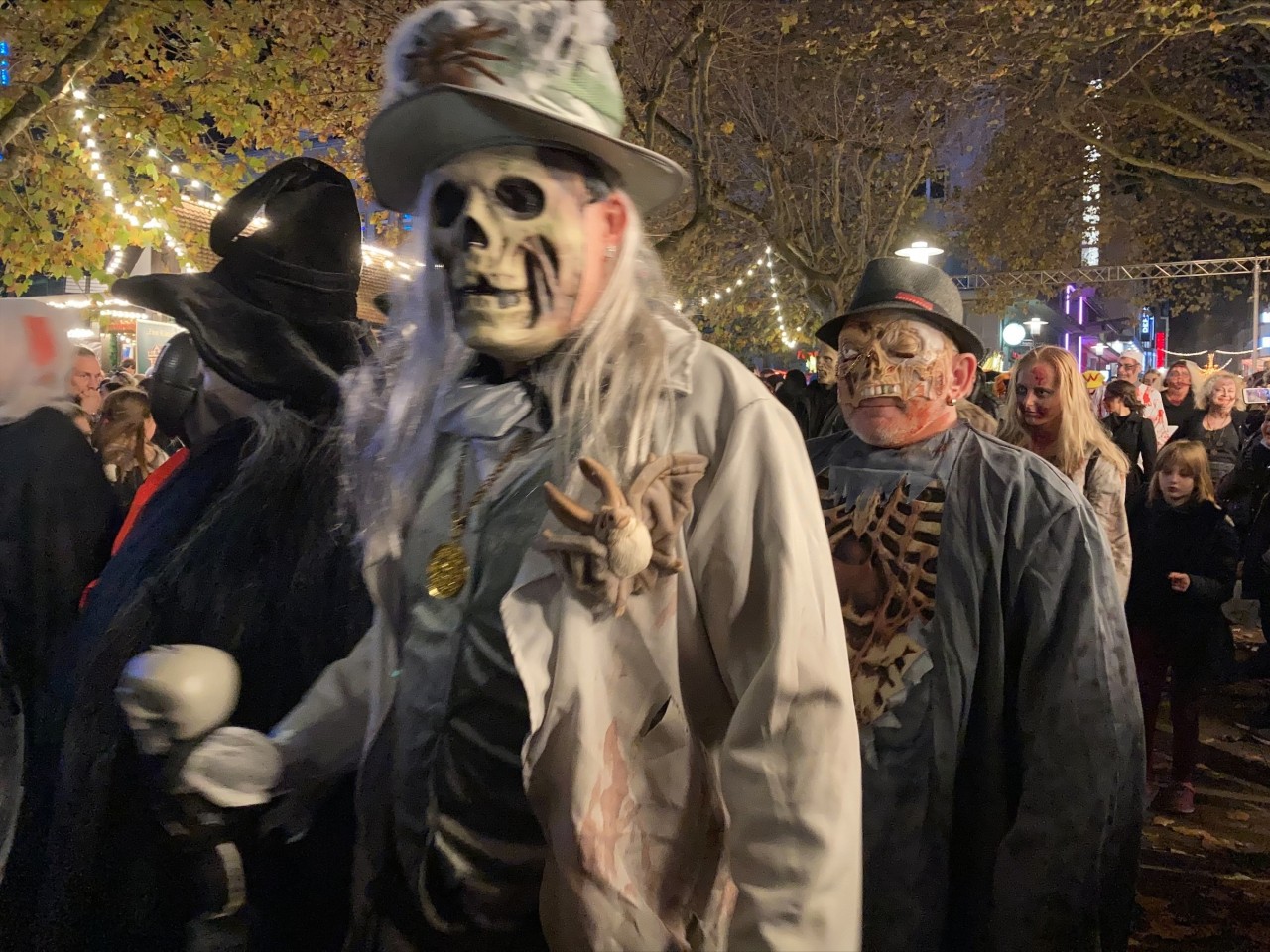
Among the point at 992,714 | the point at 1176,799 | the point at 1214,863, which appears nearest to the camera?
the point at 992,714

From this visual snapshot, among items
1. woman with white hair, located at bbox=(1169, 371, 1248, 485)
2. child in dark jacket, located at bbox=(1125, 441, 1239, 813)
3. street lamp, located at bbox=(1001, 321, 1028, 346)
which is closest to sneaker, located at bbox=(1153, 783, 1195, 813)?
child in dark jacket, located at bbox=(1125, 441, 1239, 813)

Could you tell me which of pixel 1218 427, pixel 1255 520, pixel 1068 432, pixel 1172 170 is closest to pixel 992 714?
pixel 1068 432

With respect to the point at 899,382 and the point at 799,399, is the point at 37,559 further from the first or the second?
the point at 799,399

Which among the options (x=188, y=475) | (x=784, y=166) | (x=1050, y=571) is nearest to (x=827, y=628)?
(x=1050, y=571)

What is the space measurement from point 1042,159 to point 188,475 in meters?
16.8

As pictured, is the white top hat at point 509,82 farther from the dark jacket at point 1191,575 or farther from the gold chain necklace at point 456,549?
the dark jacket at point 1191,575

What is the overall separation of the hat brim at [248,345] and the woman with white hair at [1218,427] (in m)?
7.68

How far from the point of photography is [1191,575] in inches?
200

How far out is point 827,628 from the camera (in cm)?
128

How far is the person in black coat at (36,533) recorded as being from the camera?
2.63m

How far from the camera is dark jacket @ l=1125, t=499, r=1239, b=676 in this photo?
5.01m

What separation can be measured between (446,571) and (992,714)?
1.57m

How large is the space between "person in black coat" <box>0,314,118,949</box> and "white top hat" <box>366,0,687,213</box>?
1.81 meters

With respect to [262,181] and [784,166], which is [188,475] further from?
[784,166]
